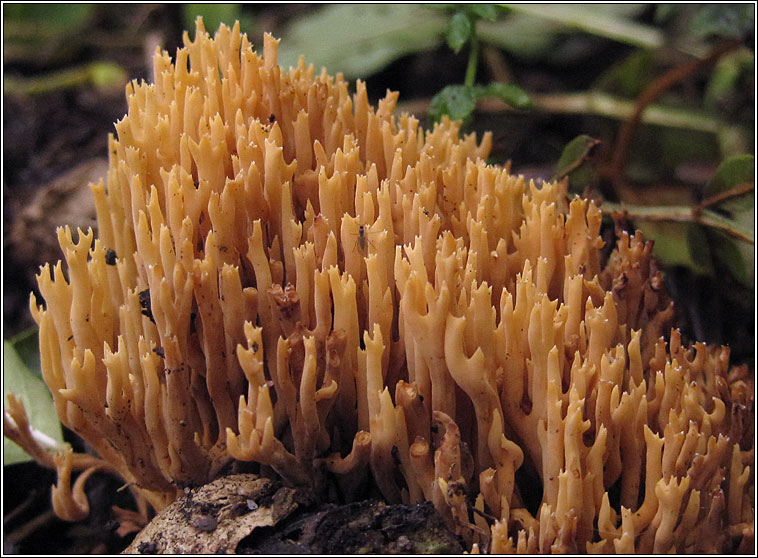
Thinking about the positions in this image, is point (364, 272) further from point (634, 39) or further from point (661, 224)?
point (634, 39)

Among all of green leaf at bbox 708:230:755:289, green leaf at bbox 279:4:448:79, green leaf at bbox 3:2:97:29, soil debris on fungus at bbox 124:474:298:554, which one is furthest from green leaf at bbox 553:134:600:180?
green leaf at bbox 3:2:97:29

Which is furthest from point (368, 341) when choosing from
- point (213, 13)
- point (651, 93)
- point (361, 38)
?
point (213, 13)

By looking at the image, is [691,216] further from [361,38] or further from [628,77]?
[361,38]

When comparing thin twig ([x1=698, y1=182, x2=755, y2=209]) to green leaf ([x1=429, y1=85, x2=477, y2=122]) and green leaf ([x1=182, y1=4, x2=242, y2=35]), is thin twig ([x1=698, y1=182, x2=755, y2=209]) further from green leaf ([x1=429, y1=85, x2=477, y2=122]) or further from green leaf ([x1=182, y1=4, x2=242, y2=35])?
green leaf ([x1=182, y1=4, x2=242, y2=35])

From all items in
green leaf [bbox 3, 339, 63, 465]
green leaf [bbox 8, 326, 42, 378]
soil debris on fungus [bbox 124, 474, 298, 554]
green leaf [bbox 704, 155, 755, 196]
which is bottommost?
soil debris on fungus [bbox 124, 474, 298, 554]

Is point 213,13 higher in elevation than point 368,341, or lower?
higher

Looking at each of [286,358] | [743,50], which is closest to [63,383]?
[286,358]

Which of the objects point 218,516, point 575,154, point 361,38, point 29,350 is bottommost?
point 218,516

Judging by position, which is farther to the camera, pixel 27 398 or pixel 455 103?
pixel 455 103
